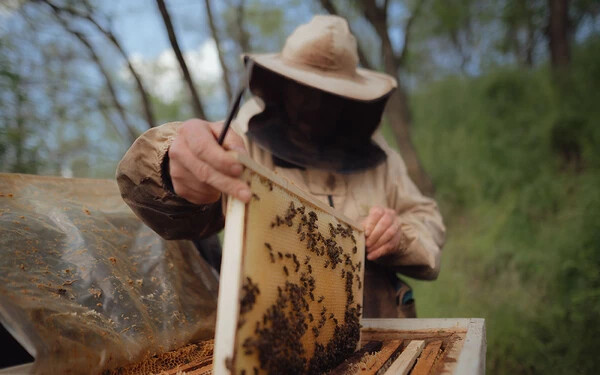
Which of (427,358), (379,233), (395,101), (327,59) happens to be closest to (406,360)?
(427,358)

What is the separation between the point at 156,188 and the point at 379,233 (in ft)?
3.01

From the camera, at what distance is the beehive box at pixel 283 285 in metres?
0.90

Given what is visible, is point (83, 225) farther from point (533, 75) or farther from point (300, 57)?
point (533, 75)

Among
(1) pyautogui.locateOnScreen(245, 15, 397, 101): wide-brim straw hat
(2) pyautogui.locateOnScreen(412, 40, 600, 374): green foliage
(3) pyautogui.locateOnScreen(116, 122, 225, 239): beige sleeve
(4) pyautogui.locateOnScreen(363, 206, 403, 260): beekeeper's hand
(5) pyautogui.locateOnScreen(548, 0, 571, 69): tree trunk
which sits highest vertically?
(5) pyautogui.locateOnScreen(548, 0, 571, 69): tree trunk

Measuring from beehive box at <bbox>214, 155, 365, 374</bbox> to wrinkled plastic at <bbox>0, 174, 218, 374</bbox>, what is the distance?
0.50 m

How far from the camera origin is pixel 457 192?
6492 millimetres

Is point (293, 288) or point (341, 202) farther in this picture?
point (341, 202)

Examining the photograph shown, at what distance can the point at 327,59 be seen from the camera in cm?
219

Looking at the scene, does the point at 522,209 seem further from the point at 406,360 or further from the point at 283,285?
the point at 283,285

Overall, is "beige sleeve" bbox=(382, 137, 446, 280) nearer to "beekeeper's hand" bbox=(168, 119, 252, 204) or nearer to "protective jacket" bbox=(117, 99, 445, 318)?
"protective jacket" bbox=(117, 99, 445, 318)

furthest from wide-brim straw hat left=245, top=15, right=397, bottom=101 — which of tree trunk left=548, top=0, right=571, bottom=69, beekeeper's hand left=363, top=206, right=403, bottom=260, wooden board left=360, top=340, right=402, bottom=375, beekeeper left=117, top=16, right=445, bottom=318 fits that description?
tree trunk left=548, top=0, right=571, bottom=69

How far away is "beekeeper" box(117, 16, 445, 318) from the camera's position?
6.29ft

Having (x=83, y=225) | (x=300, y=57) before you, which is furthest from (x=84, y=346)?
(x=300, y=57)

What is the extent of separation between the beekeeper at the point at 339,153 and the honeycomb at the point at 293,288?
361 mm
